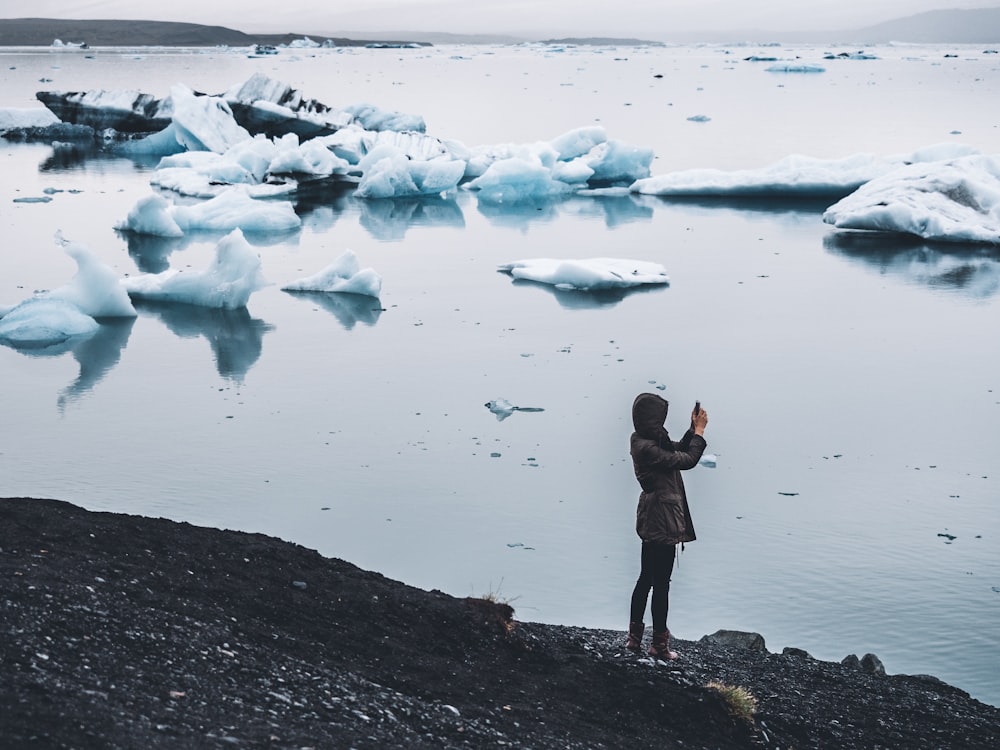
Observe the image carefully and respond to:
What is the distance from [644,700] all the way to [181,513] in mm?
3846

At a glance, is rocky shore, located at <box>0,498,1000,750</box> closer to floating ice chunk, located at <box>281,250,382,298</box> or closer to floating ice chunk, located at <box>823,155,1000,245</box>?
floating ice chunk, located at <box>281,250,382,298</box>

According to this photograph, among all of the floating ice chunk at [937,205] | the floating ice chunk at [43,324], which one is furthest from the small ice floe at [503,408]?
the floating ice chunk at [937,205]

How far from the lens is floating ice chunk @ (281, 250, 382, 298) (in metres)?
13.8

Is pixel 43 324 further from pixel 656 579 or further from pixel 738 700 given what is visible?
pixel 738 700

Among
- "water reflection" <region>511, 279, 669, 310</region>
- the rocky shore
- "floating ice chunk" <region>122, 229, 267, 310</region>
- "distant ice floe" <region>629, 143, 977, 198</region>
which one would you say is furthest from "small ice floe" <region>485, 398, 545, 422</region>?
"distant ice floe" <region>629, 143, 977, 198</region>

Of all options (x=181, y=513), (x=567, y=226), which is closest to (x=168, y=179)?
(x=567, y=226)

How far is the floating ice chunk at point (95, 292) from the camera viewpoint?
12.3 m

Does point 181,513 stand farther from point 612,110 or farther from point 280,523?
point 612,110

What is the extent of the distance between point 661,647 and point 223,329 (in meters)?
8.55

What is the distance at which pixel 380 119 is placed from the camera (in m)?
29.9

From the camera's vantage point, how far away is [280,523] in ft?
24.4

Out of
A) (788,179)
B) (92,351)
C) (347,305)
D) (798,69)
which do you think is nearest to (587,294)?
(347,305)

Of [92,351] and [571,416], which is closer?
[571,416]

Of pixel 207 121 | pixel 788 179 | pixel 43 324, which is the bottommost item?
pixel 43 324
